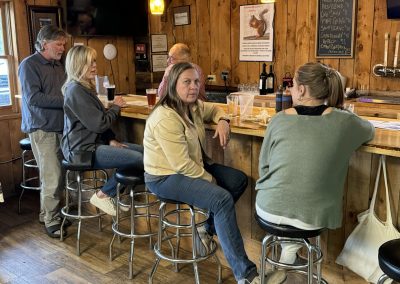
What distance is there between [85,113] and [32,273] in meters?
1.04

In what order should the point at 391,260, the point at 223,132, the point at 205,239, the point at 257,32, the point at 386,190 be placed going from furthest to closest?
the point at 257,32 → the point at 205,239 → the point at 223,132 → the point at 386,190 → the point at 391,260

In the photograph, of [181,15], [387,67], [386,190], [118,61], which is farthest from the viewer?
[181,15]

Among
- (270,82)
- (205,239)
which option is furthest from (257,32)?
(205,239)

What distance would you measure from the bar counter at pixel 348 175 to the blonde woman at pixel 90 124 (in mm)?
217

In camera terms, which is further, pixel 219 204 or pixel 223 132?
pixel 223 132

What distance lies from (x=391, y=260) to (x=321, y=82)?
734 millimetres

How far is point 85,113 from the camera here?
8.95ft

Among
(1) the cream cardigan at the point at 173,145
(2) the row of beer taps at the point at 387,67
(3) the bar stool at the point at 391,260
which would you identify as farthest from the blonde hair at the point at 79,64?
(2) the row of beer taps at the point at 387,67

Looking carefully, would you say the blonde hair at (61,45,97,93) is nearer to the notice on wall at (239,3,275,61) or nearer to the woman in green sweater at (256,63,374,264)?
the woman in green sweater at (256,63,374,264)

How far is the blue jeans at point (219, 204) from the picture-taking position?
6.92ft

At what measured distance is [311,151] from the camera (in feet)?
5.78

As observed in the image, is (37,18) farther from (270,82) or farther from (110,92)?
(270,82)

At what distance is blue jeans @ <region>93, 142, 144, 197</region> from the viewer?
2.71m

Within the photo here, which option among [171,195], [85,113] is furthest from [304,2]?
[171,195]
